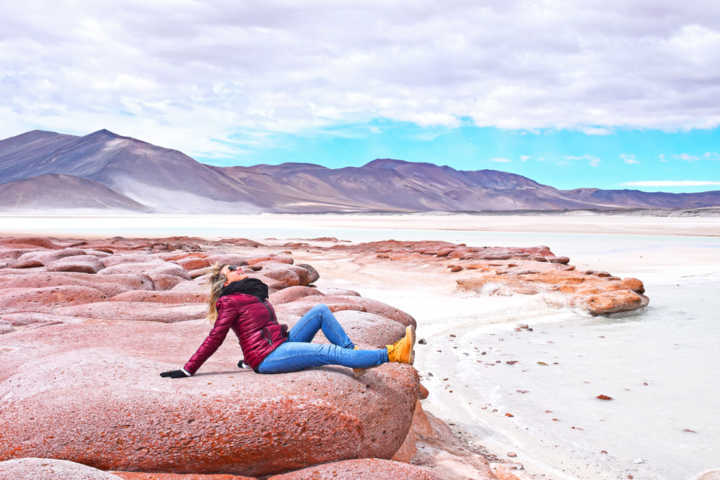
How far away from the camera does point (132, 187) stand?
156000 millimetres

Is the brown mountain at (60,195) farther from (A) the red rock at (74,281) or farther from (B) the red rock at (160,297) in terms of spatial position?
(B) the red rock at (160,297)

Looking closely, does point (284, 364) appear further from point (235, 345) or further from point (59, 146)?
point (59, 146)

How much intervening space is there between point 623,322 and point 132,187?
160m

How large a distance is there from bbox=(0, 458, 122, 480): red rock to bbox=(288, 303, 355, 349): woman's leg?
6.04 feet

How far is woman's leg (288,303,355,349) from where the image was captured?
4590mm

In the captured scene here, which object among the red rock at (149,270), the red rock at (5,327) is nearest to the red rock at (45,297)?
the red rock at (5,327)

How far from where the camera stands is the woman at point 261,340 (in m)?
4.24

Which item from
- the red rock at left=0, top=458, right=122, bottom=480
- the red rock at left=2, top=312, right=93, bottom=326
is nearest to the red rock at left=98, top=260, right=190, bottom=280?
the red rock at left=2, top=312, right=93, bottom=326

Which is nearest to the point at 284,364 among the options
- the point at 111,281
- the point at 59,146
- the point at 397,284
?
the point at 111,281

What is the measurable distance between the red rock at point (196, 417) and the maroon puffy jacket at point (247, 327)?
0.20m

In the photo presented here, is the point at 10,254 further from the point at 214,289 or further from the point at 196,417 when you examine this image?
the point at 196,417

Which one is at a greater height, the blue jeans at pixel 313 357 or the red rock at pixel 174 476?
the blue jeans at pixel 313 357

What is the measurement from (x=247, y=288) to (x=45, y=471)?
1.90 m

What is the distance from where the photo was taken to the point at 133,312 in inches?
305
